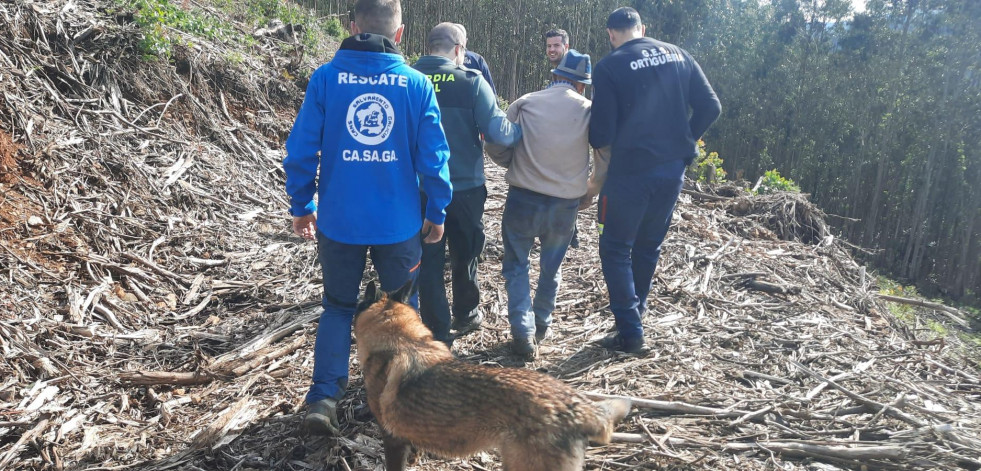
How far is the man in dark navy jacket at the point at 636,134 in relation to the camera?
412cm

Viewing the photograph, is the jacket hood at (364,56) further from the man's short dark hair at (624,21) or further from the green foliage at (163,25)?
the green foliage at (163,25)

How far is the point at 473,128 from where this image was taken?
13.4 ft

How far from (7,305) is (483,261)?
13.1ft

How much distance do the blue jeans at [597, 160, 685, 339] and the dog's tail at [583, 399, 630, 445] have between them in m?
1.86

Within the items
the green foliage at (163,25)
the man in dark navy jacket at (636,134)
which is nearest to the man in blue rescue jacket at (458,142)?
the man in dark navy jacket at (636,134)

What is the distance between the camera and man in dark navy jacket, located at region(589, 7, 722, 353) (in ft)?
13.5

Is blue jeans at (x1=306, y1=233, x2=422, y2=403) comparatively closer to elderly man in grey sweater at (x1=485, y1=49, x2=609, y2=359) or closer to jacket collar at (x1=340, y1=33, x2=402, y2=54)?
jacket collar at (x1=340, y1=33, x2=402, y2=54)

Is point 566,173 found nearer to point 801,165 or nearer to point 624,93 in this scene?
point 624,93

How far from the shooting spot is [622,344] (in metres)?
4.42

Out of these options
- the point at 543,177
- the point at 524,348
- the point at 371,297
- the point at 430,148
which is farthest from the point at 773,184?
the point at 371,297

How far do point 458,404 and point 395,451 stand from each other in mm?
474

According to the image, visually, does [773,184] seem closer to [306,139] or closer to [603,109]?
[603,109]

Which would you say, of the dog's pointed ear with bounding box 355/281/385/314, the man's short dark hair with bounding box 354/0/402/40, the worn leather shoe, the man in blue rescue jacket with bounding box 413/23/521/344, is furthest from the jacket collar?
the worn leather shoe

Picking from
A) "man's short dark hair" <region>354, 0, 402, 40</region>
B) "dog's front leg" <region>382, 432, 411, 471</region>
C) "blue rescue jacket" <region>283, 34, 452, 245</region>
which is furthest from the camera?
"man's short dark hair" <region>354, 0, 402, 40</region>
